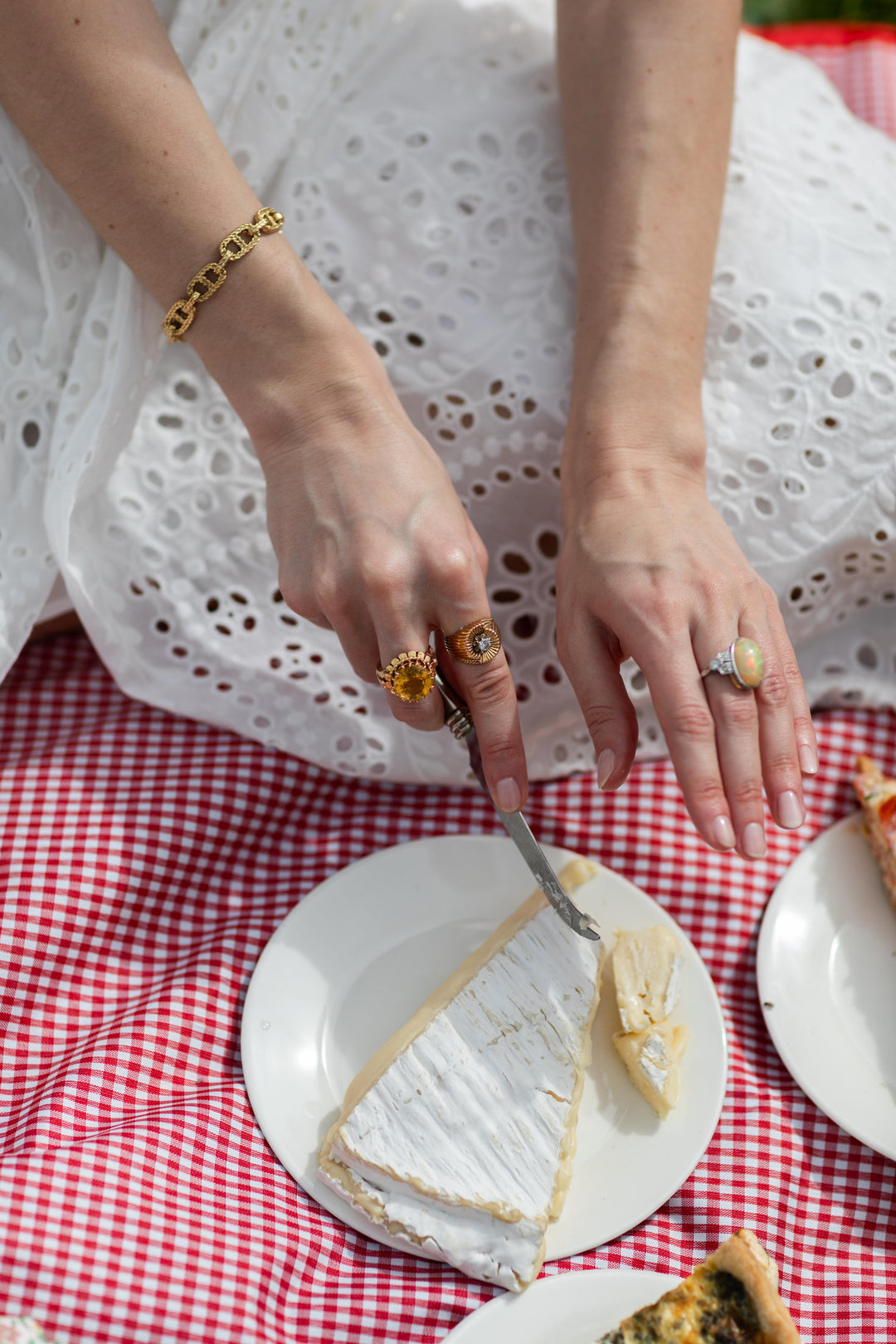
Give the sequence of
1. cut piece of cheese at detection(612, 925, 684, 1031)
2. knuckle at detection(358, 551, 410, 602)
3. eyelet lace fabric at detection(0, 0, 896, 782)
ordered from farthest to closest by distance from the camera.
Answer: eyelet lace fabric at detection(0, 0, 896, 782), cut piece of cheese at detection(612, 925, 684, 1031), knuckle at detection(358, 551, 410, 602)

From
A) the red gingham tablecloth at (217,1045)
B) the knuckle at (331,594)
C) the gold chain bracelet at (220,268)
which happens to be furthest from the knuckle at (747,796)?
the gold chain bracelet at (220,268)

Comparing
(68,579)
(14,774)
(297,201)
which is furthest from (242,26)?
(14,774)

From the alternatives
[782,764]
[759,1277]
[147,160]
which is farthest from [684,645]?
[147,160]

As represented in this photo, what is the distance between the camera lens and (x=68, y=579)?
127cm

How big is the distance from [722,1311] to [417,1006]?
0.44 m

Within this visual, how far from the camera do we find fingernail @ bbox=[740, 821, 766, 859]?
1049 millimetres

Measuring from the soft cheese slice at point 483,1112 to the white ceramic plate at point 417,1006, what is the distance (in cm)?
4

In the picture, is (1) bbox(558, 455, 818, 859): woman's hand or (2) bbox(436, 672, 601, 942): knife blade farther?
(2) bbox(436, 672, 601, 942): knife blade

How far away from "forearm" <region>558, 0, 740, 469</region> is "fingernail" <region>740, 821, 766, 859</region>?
0.46 metres

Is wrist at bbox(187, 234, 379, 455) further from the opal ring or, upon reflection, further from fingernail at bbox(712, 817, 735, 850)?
fingernail at bbox(712, 817, 735, 850)

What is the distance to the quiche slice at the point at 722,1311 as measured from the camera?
98 centimetres

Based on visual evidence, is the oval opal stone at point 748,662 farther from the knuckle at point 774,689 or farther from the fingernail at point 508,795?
the fingernail at point 508,795

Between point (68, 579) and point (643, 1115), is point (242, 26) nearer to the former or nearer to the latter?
point (68, 579)

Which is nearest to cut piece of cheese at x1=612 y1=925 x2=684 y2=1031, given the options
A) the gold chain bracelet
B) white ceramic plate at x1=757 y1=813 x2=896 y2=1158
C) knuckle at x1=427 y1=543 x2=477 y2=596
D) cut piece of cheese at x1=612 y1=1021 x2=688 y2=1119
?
→ cut piece of cheese at x1=612 y1=1021 x2=688 y2=1119
